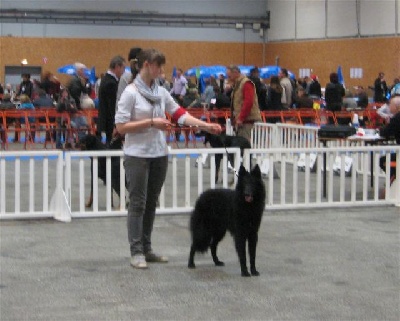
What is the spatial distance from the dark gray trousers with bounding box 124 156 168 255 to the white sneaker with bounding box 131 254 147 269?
0.12ft

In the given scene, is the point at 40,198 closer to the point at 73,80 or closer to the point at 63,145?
the point at 63,145

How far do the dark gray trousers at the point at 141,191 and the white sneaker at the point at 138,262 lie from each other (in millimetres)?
36

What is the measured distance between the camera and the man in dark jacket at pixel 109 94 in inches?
333

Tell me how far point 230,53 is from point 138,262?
94.5 feet

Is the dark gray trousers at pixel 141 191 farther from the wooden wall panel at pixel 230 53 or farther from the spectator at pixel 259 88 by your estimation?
the wooden wall panel at pixel 230 53

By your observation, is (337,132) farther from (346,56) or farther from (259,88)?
(346,56)

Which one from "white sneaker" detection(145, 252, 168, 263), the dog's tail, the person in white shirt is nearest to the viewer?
the person in white shirt

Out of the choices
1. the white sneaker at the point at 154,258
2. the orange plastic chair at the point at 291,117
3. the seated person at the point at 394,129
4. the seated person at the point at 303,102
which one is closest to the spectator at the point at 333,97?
the orange plastic chair at the point at 291,117

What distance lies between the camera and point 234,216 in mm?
5742

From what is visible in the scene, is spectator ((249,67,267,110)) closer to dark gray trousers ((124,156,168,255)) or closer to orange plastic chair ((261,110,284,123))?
orange plastic chair ((261,110,284,123))

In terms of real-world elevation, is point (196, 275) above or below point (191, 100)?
below

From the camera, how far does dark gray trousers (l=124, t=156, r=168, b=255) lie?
19.4ft

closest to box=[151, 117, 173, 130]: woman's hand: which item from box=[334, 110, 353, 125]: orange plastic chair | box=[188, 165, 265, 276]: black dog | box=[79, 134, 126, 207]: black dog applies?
box=[188, 165, 265, 276]: black dog

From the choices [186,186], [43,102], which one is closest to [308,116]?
[43,102]
